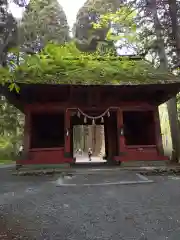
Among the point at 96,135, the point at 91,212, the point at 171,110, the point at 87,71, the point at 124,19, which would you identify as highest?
the point at 124,19

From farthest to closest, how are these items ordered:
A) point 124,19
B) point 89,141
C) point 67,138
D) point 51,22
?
point 89,141, point 51,22, point 124,19, point 67,138

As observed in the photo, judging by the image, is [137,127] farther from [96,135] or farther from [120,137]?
[96,135]

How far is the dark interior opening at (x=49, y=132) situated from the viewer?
49.6 ft

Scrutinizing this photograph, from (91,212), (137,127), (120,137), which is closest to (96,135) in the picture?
(137,127)

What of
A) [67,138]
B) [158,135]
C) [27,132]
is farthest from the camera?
[158,135]

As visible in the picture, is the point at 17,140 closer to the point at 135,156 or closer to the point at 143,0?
the point at 135,156

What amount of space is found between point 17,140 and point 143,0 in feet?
51.6

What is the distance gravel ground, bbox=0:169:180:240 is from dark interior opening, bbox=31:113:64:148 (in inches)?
310

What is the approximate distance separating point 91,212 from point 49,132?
11.1 meters

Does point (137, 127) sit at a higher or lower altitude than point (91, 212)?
higher

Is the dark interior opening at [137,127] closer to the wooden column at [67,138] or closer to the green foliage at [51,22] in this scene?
the wooden column at [67,138]

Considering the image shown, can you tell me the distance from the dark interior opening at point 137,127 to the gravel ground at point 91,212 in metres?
6.77

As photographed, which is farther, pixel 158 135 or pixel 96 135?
pixel 96 135

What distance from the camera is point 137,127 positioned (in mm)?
15250
